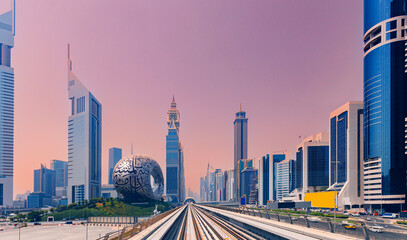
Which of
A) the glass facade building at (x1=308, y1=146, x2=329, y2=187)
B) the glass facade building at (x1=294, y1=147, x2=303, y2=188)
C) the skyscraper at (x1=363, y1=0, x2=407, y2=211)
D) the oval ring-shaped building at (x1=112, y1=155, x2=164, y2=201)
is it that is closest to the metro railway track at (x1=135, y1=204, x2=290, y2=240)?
the oval ring-shaped building at (x1=112, y1=155, x2=164, y2=201)

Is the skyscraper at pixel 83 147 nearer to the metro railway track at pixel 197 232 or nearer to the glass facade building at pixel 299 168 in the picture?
the glass facade building at pixel 299 168

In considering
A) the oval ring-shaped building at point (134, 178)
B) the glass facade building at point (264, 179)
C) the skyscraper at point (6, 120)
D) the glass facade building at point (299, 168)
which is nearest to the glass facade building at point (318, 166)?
the glass facade building at point (299, 168)

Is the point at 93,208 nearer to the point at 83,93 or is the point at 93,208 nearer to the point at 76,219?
the point at 76,219

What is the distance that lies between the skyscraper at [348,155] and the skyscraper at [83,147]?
121242 millimetres

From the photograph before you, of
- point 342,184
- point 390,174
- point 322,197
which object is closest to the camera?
point 322,197

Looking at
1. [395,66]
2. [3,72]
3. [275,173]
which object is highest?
[3,72]

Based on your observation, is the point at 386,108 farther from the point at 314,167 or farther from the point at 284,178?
the point at 284,178

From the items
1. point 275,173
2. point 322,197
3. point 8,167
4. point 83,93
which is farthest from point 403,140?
point 8,167

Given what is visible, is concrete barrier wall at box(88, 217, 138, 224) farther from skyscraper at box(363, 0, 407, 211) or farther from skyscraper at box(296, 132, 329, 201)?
skyscraper at box(296, 132, 329, 201)

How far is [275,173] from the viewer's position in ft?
589

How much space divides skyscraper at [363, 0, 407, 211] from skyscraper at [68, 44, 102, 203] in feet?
433

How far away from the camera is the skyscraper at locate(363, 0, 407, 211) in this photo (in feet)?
264

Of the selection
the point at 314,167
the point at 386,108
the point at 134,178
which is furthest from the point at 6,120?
the point at 386,108

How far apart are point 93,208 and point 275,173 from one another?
13507 centimetres
